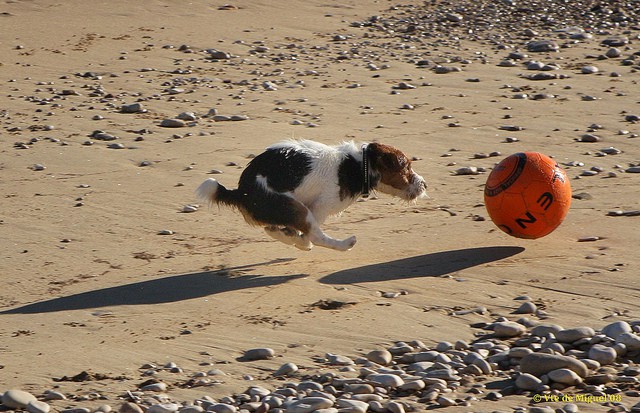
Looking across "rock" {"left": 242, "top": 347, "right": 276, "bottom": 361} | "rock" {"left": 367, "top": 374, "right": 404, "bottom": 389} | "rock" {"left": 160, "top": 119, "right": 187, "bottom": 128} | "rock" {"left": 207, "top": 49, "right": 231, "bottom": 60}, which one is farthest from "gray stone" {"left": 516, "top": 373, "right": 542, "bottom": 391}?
"rock" {"left": 207, "top": 49, "right": 231, "bottom": 60}

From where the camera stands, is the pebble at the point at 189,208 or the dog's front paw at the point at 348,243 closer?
the dog's front paw at the point at 348,243

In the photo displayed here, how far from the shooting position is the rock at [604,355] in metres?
5.77

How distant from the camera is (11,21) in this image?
1753 cm

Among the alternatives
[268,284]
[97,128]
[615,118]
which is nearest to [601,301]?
[268,284]

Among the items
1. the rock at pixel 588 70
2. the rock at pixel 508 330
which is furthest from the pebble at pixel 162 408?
the rock at pixel 588 70

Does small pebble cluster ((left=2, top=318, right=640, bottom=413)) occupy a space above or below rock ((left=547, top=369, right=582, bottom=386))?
below

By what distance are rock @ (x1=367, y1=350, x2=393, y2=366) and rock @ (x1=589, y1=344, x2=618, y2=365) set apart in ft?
3.68

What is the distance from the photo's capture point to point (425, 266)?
777cm

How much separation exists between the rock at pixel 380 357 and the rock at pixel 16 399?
1.87 meters

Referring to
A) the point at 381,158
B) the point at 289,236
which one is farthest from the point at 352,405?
the point at 381,158

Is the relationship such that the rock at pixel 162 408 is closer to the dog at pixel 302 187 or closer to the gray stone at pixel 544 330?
the gray stone at pixel 544 330

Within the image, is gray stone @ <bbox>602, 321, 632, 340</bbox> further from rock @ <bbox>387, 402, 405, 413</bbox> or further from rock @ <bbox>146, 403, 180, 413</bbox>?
rock @ <bbox>146, 403, 180, 413</bbox>

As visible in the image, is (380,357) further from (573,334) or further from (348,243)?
(348,243)

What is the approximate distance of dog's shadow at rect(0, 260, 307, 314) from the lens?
23.5ft
